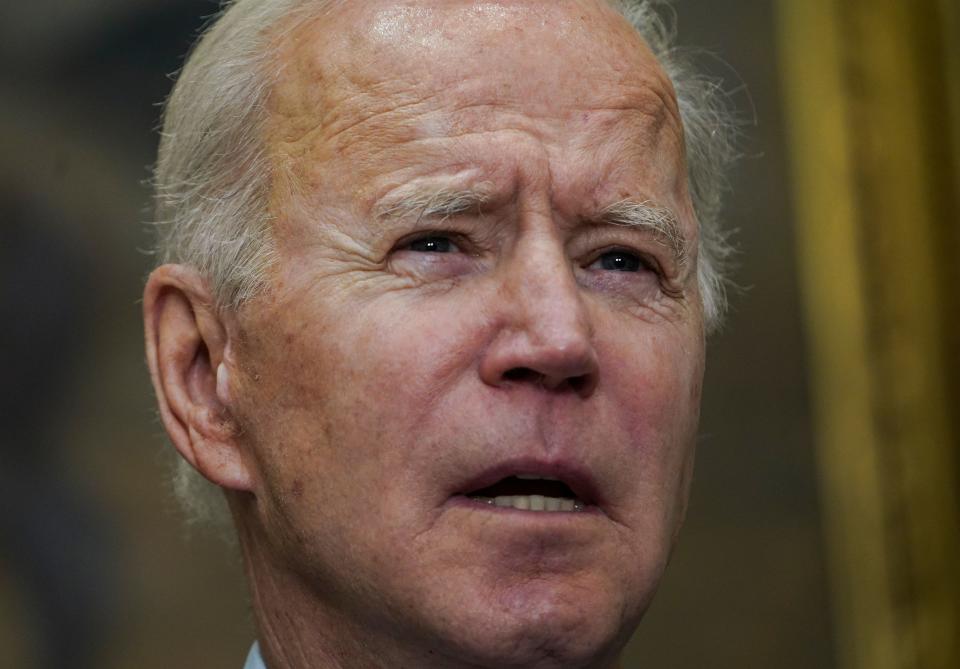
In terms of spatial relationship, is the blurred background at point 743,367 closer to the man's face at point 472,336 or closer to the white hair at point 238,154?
the white hair at point 238,154

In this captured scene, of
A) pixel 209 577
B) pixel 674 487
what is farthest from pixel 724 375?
pixel 674 487

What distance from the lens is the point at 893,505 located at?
14.5 ft

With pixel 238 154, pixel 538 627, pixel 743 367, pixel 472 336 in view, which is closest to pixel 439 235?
pixel 472 336

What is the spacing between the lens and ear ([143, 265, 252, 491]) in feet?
8.23

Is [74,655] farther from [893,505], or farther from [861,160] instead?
[861,160]

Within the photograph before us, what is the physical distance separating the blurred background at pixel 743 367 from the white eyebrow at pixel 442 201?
200 cm

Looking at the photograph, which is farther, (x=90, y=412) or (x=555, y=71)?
(x=90, y=412)

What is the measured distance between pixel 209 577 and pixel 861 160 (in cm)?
244

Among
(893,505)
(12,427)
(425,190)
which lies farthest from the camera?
(893,505)

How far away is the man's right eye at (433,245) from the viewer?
2367 millimetres

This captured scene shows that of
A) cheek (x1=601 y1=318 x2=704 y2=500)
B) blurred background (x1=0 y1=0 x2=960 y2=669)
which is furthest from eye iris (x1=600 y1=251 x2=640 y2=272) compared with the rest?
blurred background (x1=0 y1=0 x2=960 y2=669)

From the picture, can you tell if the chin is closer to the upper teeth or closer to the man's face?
the man's face

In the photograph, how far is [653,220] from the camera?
8.14ft

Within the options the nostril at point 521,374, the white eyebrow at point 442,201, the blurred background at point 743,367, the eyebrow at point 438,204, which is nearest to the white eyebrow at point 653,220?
the eyebrow at point 438,204
